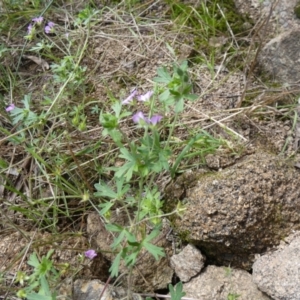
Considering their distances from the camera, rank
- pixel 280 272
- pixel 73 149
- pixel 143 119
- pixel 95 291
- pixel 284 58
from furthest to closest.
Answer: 1. pixel 284 58
2. pixel 73 149
3. pixel 95 291
4. pixel 280 272
5. pixel 143 119

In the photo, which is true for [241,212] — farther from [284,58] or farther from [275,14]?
[275,14]

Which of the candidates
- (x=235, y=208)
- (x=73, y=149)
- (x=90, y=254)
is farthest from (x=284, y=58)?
(x=90, y=254)

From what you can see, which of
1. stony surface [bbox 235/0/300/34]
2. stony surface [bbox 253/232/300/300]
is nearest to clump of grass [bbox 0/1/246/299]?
stony surface [bbox 235/0/300/34]

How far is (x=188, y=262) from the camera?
164cm

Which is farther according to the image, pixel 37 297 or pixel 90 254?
pixel 90 254

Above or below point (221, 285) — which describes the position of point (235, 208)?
above

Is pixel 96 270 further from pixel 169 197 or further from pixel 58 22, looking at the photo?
pixel 58 22

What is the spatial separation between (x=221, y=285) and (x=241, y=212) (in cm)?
24

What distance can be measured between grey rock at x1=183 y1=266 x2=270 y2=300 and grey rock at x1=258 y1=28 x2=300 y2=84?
0.90 meters

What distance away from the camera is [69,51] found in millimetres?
2299

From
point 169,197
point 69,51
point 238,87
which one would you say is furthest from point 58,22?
point 169,197

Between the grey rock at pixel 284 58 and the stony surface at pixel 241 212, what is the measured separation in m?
0.58

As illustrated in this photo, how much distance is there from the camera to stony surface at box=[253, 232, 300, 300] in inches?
58.2

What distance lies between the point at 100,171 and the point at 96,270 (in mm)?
Result: 366
